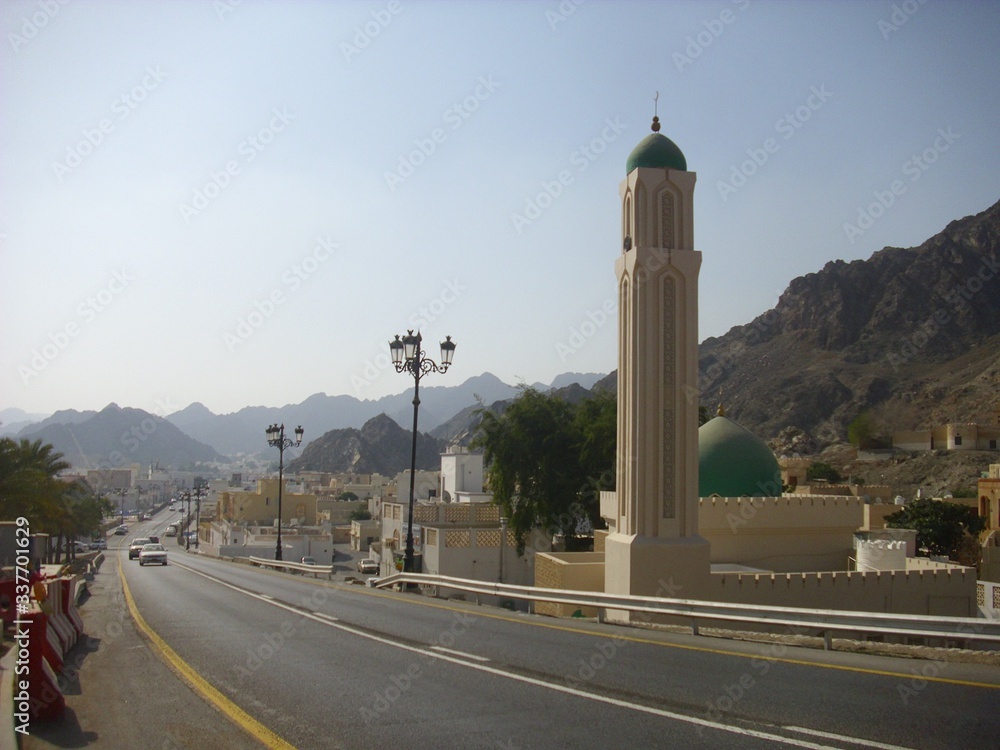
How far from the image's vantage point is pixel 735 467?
2723 cm

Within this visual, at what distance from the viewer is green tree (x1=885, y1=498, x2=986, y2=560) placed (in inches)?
1829

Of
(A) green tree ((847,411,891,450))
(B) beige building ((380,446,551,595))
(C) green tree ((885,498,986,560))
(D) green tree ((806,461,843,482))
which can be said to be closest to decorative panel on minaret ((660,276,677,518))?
A: (B) beige building ((380,446,551,595))

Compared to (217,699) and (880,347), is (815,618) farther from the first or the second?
(880,347)

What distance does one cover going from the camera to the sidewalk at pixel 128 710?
7.36 m

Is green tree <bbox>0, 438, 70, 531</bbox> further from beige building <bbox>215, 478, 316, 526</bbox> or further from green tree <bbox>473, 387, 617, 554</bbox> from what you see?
beige building <bbox>215, 478, 316, 526</bbox>

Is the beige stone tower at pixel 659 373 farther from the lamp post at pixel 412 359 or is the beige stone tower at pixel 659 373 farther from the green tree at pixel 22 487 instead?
the green tree at pixel 22 487

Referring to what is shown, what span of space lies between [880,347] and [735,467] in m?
119

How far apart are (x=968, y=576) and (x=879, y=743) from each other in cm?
1891

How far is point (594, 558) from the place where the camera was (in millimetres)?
25000

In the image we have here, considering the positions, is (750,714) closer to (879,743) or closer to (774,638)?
(879,743)

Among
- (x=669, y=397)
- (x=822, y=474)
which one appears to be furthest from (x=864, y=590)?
(x=822, y=474)

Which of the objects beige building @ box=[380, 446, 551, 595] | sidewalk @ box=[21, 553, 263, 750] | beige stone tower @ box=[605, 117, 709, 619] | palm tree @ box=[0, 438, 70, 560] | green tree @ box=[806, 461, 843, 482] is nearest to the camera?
sidewalk @ box=[21, 553, 263, 750]

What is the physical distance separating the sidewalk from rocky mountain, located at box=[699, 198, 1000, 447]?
4322 inches

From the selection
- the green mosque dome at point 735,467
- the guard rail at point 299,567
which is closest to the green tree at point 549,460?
the green mosque dome at point 735,467
